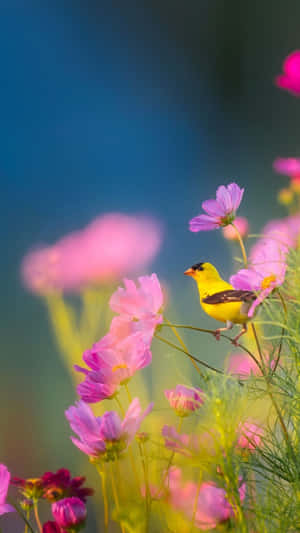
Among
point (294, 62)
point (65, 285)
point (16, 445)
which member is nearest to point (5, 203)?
point (65, 285)

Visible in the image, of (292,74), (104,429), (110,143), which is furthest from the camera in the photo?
(110,143)

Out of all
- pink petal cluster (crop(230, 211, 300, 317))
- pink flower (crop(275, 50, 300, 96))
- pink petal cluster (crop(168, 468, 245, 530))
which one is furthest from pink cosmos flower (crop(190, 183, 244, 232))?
pink flower (crop(275, 50, 300, 96))

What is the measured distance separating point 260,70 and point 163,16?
0.21 metres

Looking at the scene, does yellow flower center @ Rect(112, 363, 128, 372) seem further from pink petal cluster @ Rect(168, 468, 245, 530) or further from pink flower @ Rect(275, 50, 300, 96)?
pink flower @ Rect(275, 50, 300, 96)

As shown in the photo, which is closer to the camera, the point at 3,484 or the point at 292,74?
the point at 3,484

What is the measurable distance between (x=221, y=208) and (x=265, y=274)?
0.04 meters

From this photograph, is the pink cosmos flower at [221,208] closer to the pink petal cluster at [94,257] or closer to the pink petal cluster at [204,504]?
the pink petal cluster at [204,504]

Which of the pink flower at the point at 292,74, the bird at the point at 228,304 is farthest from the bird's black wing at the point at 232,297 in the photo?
the pink flower at the point at 292,74

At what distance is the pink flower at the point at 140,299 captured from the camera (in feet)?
0.82

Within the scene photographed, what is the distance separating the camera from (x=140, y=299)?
25cm

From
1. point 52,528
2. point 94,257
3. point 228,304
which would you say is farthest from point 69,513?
point 94,257

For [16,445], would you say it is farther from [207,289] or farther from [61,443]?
[207,289]

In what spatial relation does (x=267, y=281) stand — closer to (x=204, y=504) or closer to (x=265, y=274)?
(x=265, y=274)

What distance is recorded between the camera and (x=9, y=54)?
2.36ft
